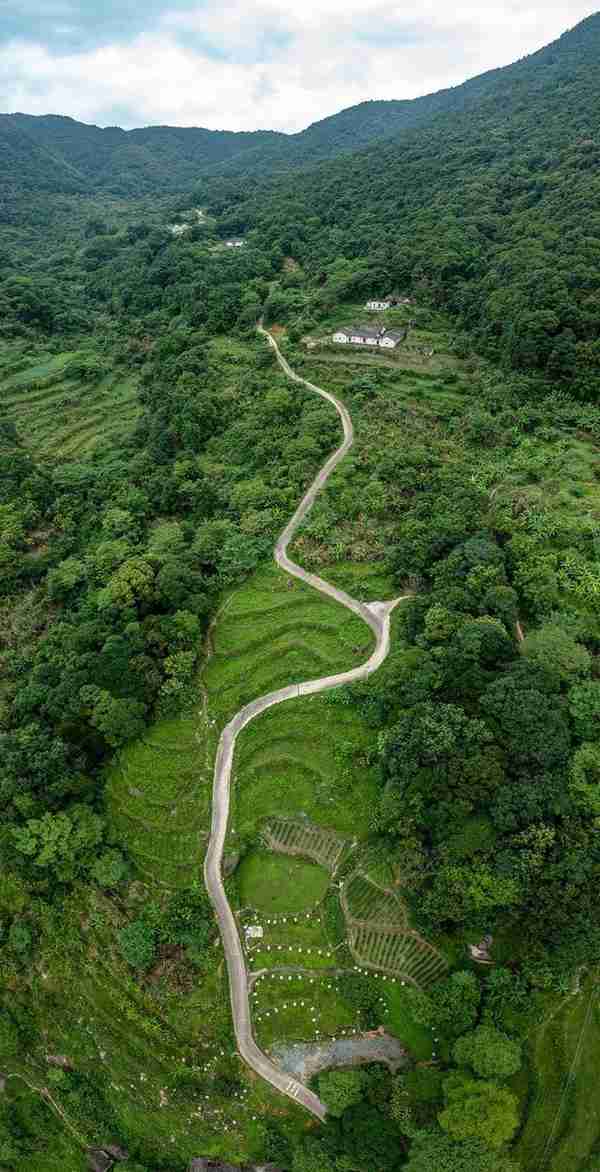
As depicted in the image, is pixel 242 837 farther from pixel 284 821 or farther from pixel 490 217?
pixel 490 217

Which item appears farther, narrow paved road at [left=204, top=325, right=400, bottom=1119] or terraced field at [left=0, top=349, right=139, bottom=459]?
terraced field at [left=0, top=349, right=139, bottom=459]

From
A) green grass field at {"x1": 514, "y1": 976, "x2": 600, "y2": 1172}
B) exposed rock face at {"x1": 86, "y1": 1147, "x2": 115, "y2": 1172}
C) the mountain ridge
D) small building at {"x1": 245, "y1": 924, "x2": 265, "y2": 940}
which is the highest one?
the mountain ridge

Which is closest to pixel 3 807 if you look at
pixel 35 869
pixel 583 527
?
pixel 35 869

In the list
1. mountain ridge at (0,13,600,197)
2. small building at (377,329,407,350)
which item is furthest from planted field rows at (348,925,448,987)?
mountain ridge at (0,13,600,197)

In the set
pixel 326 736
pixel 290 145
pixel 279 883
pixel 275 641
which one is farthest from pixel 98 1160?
pixel 290 145

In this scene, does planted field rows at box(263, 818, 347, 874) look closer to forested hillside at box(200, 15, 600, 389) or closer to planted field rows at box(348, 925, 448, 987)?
planted field rows at box(348, 925, 448, 987)
